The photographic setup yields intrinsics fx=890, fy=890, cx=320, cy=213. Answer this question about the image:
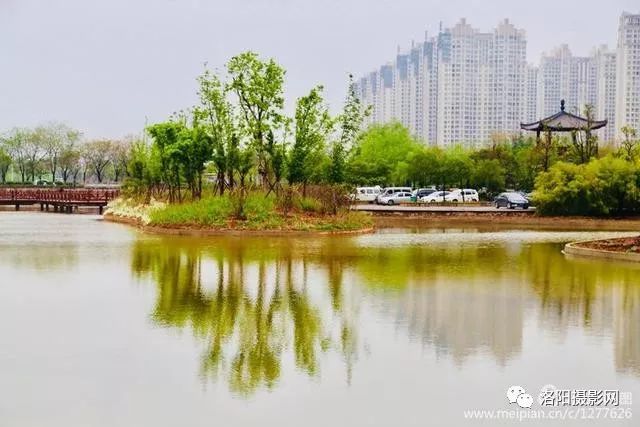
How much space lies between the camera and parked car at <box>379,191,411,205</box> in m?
46.3

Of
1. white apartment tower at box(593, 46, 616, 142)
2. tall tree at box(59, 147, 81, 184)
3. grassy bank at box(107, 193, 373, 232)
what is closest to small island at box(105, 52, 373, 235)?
grassy bank at box(107, 193, 373, 232)

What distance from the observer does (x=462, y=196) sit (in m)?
47.5

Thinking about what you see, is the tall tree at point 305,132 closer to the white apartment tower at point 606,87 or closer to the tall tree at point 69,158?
the tall tree at point 69,158

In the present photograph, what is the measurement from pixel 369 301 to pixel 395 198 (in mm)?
34129

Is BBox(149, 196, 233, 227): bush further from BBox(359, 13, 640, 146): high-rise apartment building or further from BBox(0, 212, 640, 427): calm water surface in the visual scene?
BBox(359, 13, 640, 146): high-rise apartment building

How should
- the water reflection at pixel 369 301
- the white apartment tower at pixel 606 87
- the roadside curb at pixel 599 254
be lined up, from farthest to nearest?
the white apartment tower at pixel 606 87 < the roadside curb at pixel 599 254 < the water reflection at pixel 369 301

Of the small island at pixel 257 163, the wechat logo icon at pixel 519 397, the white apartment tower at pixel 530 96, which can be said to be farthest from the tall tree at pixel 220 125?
the white apartment tower at pixel 530 96

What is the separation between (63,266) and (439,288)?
24.2ft

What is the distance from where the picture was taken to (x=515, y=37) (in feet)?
Result: 355

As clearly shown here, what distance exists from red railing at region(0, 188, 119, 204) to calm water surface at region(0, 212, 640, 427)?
98.9ft

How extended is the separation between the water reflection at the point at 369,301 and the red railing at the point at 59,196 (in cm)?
2834

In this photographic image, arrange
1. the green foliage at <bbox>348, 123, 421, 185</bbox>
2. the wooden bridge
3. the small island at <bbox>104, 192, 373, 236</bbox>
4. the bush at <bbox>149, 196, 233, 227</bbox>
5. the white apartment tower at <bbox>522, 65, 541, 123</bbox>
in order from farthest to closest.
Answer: the white apartment tower at <bbox>522, 65, 541, 123</bbox> → the green foliage at <bbox>348, 123, 421, 185</bbox> → the wooden bridge → the bush at <bbox>149, 196, 233, 227</bbox> → the small island at <bbox>104, 192, 373, 236</bbox>

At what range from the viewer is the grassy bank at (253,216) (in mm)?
26328

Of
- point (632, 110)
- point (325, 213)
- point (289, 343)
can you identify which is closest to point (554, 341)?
point (289, 343)
